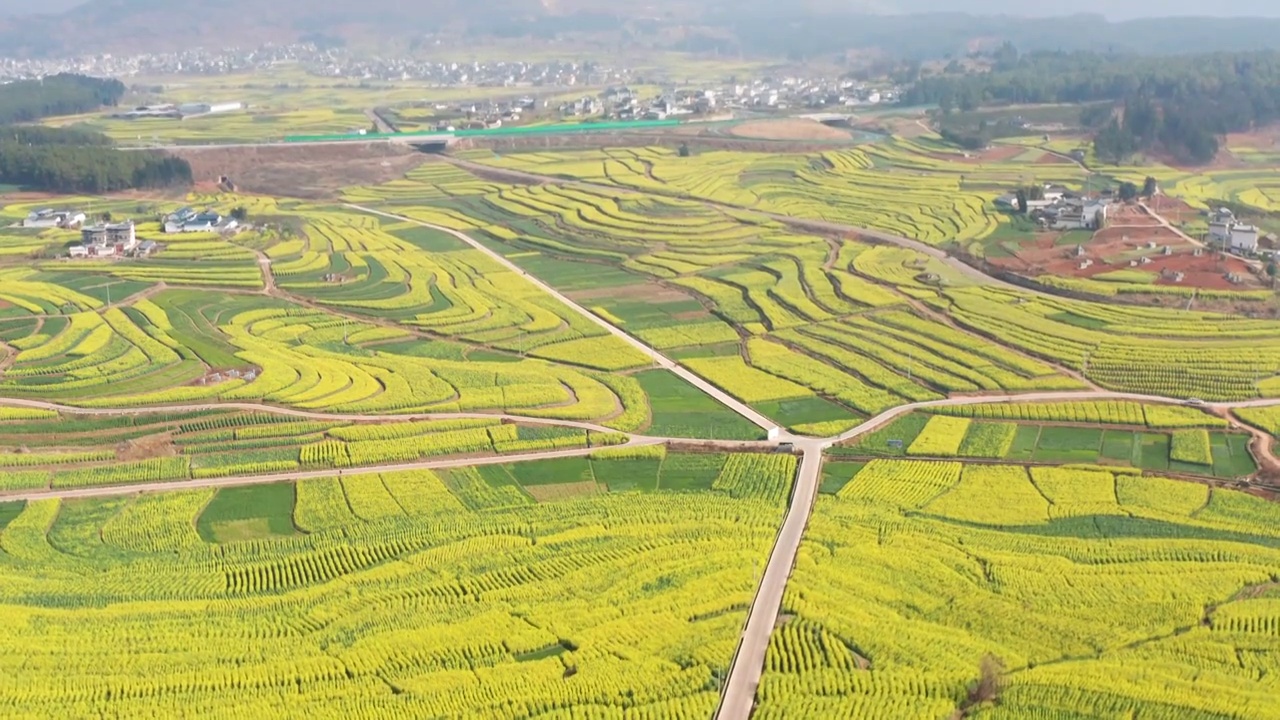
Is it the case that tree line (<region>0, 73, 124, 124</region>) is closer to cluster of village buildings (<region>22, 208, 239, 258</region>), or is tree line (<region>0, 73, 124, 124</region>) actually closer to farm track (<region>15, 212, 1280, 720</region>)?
cluster of village buildings (<region>22, 208, 239, 258</region>)

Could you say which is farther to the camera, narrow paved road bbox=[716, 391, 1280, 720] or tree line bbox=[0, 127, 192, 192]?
tree line bbox=[0, 127, 192, 192]

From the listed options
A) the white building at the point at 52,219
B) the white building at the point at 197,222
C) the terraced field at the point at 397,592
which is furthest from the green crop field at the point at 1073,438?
the white building at the point at 52,219

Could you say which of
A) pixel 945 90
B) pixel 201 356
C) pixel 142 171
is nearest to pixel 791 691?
pixel 201 356

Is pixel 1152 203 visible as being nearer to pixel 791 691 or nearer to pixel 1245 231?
pixel 1245 231

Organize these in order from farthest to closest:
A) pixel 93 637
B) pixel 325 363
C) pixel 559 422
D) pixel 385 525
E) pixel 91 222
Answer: pixel 91 222
pixel 325 363
pixel 559 422
pixel 385 525
pixel 93 637

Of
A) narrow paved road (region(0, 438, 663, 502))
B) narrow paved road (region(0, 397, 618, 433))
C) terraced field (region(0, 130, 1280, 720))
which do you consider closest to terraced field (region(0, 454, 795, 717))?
terraced field (region(0, 130, 1280, 720))
